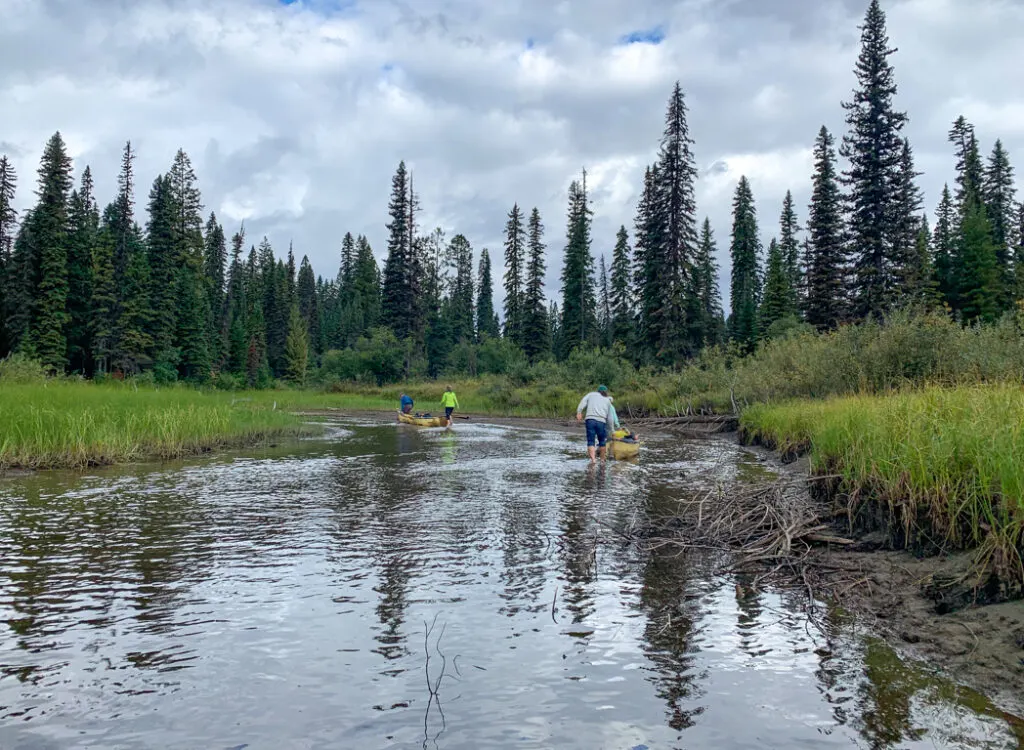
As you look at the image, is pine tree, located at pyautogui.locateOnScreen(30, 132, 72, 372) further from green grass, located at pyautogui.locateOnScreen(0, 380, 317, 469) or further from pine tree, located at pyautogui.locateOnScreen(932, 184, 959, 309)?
pine tree, located at pyautogui.locateOnScreen(932, 184, 959, 309)

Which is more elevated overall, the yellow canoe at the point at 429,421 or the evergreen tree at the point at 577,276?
the evergreen tree at the point at 577,276

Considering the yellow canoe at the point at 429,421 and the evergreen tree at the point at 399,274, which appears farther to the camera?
the evergreen tree at the point at 399,274

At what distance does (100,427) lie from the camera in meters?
15.8

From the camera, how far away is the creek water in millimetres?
4047

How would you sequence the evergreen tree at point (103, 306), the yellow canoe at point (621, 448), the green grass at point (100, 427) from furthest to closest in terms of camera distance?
1. the evergreen tree at point (103, 306)
2. the yellow canoe at point (621, 448)
3. the green grass at point (100, 427)

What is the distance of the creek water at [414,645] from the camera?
4047mm

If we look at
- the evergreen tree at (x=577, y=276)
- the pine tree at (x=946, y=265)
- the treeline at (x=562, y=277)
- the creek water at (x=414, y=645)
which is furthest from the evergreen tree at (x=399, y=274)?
the creek water at (x=414, y=645)

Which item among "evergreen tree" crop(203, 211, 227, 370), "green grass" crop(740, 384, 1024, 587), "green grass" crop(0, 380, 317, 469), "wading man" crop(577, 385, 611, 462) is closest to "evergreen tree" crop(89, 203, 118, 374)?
A: "evergreen tree" crop(203, 211, 227, 370)

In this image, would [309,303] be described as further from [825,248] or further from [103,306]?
[825,248]

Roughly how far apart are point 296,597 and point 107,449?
37.6ft

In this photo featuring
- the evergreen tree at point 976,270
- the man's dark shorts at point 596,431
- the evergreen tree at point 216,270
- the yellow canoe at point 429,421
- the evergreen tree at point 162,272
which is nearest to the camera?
the man's dark shorts at point 596,431

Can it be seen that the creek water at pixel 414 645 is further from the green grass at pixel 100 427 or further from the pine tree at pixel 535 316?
the pine tree at pixel 535 316

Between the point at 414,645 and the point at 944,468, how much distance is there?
5.51 m

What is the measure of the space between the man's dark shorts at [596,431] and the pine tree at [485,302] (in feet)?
308
